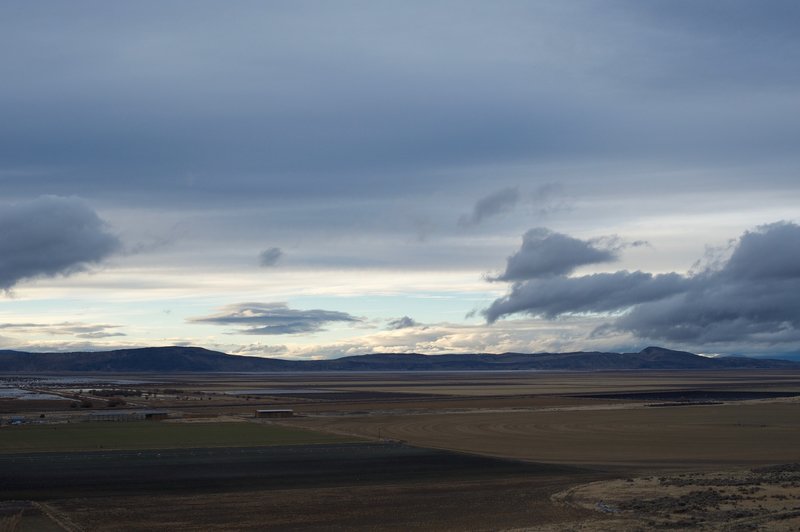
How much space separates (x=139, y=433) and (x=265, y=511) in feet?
138

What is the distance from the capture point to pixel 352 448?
2717 inches

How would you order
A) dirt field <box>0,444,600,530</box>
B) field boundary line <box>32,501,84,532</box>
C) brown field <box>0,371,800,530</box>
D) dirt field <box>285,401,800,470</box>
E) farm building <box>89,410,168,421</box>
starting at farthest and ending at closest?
farm building <box>89,410,168,421</box>
dirt field <box>285,401,800,470</box>
dirt field <box>0,444,600,530</box>
brown field <box>0,371,800,530</box>
field boundary line <box>32,501,84,532</box>

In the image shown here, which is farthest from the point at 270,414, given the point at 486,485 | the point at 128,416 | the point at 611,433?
the point at 486,485

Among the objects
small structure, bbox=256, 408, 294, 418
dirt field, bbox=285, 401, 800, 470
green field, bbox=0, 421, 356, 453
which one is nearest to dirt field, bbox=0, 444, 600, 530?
green field, bbox=0, 421, 356, 453

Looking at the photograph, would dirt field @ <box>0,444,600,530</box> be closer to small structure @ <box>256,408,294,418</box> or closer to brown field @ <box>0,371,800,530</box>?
brown field @ <box>0,371,800,530</box>

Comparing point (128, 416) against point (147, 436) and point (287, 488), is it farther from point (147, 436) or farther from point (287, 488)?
point (287, 488)

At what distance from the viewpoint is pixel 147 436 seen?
256 ft

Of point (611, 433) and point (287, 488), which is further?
point (611, 433)

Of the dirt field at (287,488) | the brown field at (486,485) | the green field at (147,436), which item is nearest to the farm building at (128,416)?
A: the green field at (147,436)

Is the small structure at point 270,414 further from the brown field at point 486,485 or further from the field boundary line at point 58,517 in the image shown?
the field boundary line at point 58,517

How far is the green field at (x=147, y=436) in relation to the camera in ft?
231

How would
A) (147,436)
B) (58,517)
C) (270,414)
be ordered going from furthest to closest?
(270,414) → (147,436) → (58,517)

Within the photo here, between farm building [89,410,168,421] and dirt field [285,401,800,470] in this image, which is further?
farm building [89,410,168,421]

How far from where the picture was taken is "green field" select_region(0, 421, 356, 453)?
70.3 m
